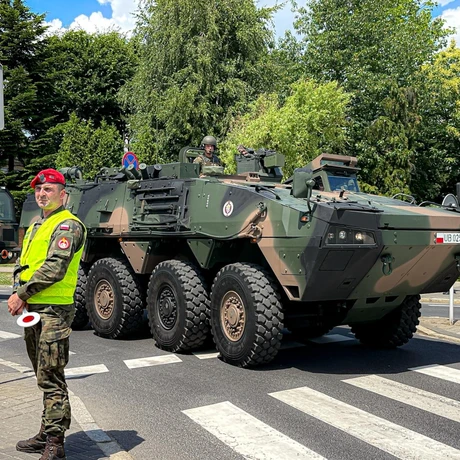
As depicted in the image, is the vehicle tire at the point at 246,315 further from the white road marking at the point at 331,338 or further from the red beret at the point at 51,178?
the red beret at the point at 51,178

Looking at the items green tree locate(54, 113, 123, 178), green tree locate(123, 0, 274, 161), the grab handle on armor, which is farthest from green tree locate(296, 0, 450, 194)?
the grab handle on armor

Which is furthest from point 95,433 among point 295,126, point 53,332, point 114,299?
point 295,126

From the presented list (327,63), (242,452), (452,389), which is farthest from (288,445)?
(327,63)

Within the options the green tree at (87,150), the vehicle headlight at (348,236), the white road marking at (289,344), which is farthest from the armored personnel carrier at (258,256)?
the green tree at (87,150)

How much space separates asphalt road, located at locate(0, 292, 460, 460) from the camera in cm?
510

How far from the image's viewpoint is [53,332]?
4.48 metres

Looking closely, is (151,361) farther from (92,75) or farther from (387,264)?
(92,75)

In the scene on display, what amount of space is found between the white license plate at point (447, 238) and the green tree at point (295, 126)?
→ 13.3m

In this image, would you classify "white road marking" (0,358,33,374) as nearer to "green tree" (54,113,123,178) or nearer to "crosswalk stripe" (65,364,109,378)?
"crosswalk stripe" (65,364,109,378)

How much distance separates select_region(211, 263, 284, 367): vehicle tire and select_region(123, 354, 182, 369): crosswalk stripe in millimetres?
728

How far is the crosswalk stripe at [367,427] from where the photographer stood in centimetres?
500

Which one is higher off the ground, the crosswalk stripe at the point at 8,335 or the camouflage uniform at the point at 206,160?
the camouflage uniform at the point at 206,160

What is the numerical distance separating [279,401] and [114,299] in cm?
396

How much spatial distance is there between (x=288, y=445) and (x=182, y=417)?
113cm
